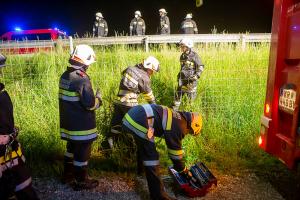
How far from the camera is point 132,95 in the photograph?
5.30 m

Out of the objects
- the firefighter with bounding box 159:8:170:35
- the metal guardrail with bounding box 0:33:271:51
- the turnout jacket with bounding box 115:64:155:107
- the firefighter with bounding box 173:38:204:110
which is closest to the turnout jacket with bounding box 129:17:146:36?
the firefighter with bounding box 159:8:170:35

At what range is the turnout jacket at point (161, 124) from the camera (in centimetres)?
379

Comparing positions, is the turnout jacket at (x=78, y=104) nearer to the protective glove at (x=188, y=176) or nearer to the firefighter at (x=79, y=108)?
the firefighter at (x=79, y=108)

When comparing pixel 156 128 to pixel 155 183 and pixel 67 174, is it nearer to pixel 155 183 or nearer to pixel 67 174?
pixel 155 183

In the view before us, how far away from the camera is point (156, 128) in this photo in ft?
12.9

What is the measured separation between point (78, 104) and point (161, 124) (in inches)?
42.9

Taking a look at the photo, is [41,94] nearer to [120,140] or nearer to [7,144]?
[120,140]

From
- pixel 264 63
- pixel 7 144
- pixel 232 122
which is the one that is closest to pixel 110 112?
pixel 232 122

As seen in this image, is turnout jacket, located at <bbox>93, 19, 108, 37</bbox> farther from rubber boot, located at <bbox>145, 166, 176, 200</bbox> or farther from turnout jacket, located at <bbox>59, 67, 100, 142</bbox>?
rubber boot, located at <bbox>145, 166, 176, 200</bbox>

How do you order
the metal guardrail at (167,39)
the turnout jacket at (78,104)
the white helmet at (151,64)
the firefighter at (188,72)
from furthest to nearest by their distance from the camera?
1. the metal guardrail at (167,39)
2. the firefighter at (188,72)
3. the white helmet at (151,64)
4. the turnout jacket at (78,104)

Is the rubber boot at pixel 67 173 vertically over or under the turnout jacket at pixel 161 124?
under

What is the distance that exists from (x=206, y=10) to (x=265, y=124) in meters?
30.6

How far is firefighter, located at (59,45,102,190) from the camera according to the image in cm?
411

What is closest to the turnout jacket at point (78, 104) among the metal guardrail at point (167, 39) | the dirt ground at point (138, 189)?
the dirt ground at point (138, 189)
